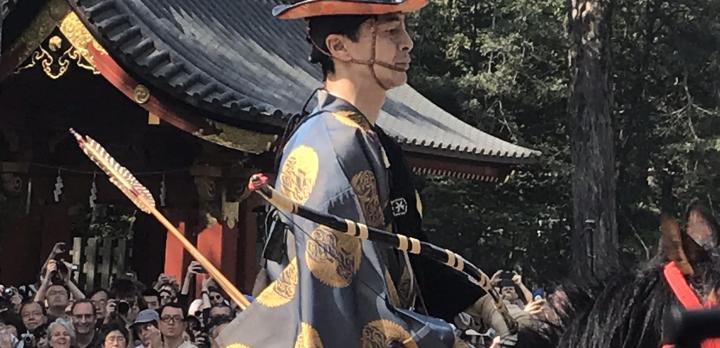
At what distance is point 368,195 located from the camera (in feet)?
7.56

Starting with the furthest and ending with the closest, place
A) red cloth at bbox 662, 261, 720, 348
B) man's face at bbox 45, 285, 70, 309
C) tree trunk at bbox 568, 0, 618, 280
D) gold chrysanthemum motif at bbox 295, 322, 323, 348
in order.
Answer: tree trunk at bbox 568, 0, 618, 280, man's face at bbox 45, 285, 70, 309, gold chrysanthemum motif at bbox 295, 322, 323, 348, red cloth at bbox 662, 261, 720, 348

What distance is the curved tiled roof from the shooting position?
7.25m

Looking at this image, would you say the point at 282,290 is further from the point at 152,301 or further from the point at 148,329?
the point at 152,301

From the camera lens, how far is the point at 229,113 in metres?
7.26

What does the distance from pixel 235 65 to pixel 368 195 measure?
21.3 feet

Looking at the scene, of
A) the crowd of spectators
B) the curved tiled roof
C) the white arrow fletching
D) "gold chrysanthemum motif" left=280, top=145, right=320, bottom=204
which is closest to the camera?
"gold chrysanthemum motif" left=280, top=145, right=320, bottom=204

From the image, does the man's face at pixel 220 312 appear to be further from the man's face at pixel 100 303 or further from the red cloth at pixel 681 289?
the red cloth at pixel 681 289

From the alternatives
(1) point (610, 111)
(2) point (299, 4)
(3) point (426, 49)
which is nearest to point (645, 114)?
(3) point (426, 49)

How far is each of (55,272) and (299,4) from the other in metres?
5.13

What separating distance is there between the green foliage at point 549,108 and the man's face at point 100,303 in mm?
14811

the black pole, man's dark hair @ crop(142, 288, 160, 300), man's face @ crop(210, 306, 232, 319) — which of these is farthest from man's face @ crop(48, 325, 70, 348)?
the black pole

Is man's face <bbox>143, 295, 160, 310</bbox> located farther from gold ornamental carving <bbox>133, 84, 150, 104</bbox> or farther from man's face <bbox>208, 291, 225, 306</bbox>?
gold ornamental carving <bbox>133, 84, 150, 104</bbox>

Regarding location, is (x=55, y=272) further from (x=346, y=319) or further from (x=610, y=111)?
(x=610, y=111)

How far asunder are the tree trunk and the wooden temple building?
2.13 meters
